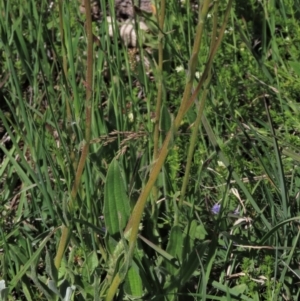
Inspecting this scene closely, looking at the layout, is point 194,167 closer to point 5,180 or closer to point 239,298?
point 239,298

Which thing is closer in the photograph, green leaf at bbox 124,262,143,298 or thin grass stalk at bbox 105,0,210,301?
thin grass stalk at bbox 105,0,210,301

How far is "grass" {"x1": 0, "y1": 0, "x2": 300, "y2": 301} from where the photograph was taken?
1303mm

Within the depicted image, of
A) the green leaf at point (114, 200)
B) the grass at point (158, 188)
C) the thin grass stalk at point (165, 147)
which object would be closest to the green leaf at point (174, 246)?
the grass at point (158, 188)

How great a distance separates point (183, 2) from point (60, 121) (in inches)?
32.9

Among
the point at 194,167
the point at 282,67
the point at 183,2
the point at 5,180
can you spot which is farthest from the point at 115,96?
the point at 183,2

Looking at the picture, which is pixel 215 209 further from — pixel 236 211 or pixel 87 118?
pixel 87 118

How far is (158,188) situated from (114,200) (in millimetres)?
278

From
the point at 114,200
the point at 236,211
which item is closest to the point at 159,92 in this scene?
the point at 114,200

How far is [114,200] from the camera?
140cm

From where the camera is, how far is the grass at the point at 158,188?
4.27 ft

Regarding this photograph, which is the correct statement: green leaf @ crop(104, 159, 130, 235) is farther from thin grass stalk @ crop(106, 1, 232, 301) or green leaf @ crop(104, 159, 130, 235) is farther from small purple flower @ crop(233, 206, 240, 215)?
small purple flower @ crop(233, 206, 240, 215)

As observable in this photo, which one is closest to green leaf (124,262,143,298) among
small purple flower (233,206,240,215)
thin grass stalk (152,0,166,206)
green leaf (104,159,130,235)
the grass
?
the grass

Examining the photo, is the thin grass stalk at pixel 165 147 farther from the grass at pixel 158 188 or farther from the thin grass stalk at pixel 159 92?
the thin grass stalk at pixel 159 92

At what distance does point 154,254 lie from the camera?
1.61 metres
